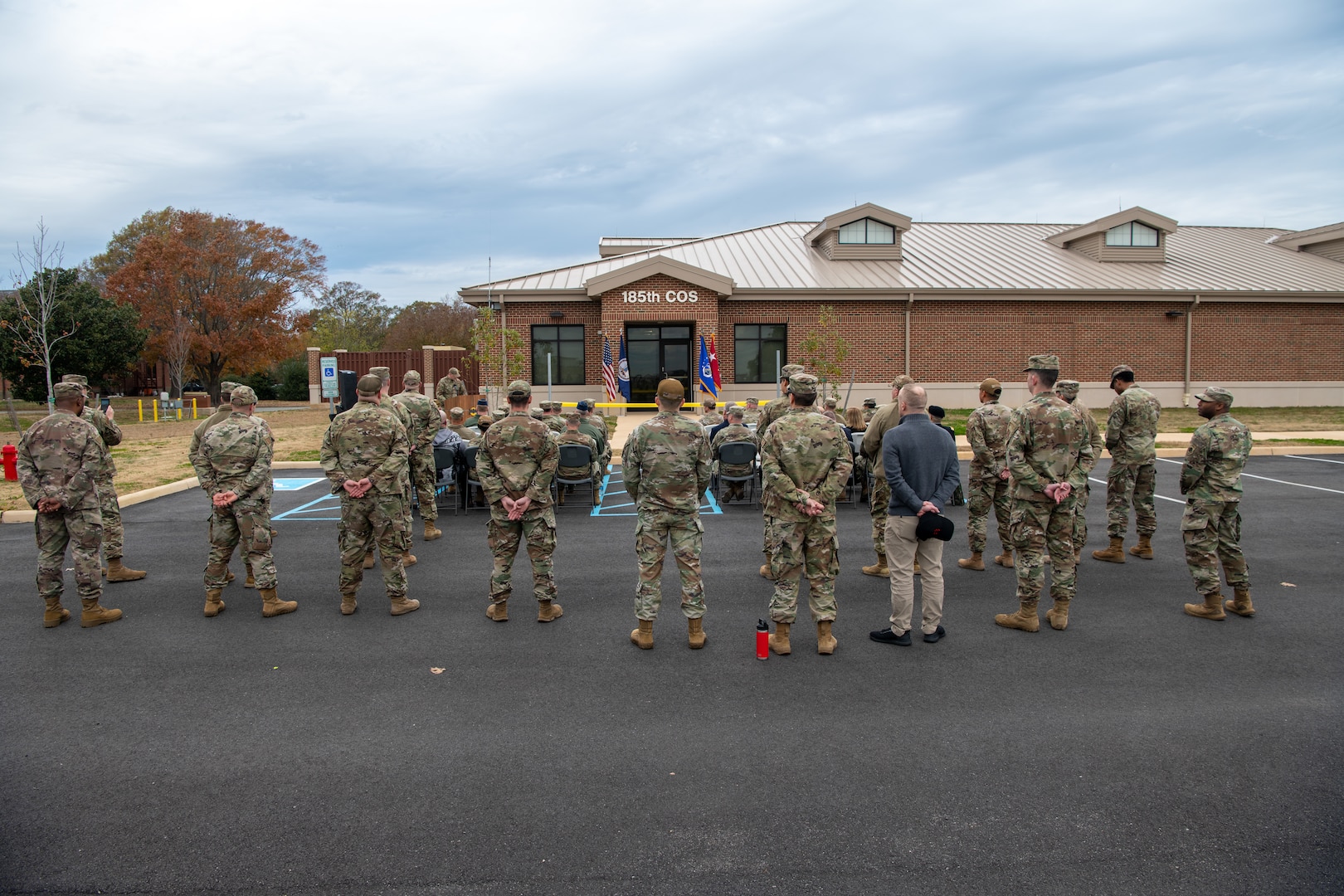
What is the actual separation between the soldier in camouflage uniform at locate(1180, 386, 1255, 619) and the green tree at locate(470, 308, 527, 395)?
1904 cm

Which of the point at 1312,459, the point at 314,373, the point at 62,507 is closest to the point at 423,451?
the point at 62,507

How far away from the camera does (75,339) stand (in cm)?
3111

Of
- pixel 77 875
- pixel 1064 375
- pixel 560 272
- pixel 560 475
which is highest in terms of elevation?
pixel 560 272

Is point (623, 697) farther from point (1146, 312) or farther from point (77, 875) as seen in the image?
point (1146, 312)

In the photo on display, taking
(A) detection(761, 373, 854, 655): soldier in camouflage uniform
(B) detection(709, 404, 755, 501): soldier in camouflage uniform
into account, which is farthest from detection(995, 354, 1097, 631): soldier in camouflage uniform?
(B) detection(709, 404, 755, 501): soldier in camouflage uniform

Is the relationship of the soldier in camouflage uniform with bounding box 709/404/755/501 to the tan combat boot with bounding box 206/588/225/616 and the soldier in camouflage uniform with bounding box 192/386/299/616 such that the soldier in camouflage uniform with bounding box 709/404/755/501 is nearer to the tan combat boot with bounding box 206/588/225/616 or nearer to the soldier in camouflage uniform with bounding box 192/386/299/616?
the soldier in camouflage uniform with bounding box 192/386/299/616

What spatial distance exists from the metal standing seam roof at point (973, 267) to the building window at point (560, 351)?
4.69 ft

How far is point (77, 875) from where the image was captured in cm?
345

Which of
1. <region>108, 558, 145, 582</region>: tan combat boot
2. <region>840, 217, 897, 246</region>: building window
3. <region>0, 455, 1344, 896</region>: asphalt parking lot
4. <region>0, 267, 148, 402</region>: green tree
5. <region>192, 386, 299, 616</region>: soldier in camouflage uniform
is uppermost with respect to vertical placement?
<region>840, 217, 897, 246</region>: building window

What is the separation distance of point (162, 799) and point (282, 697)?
1223mm

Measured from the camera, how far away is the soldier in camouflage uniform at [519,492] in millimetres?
6633

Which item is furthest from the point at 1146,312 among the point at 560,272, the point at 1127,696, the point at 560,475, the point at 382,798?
the point at 382,798

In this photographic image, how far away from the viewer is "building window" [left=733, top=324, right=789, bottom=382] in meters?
24.6

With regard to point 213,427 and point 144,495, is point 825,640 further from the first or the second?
point 144,495
